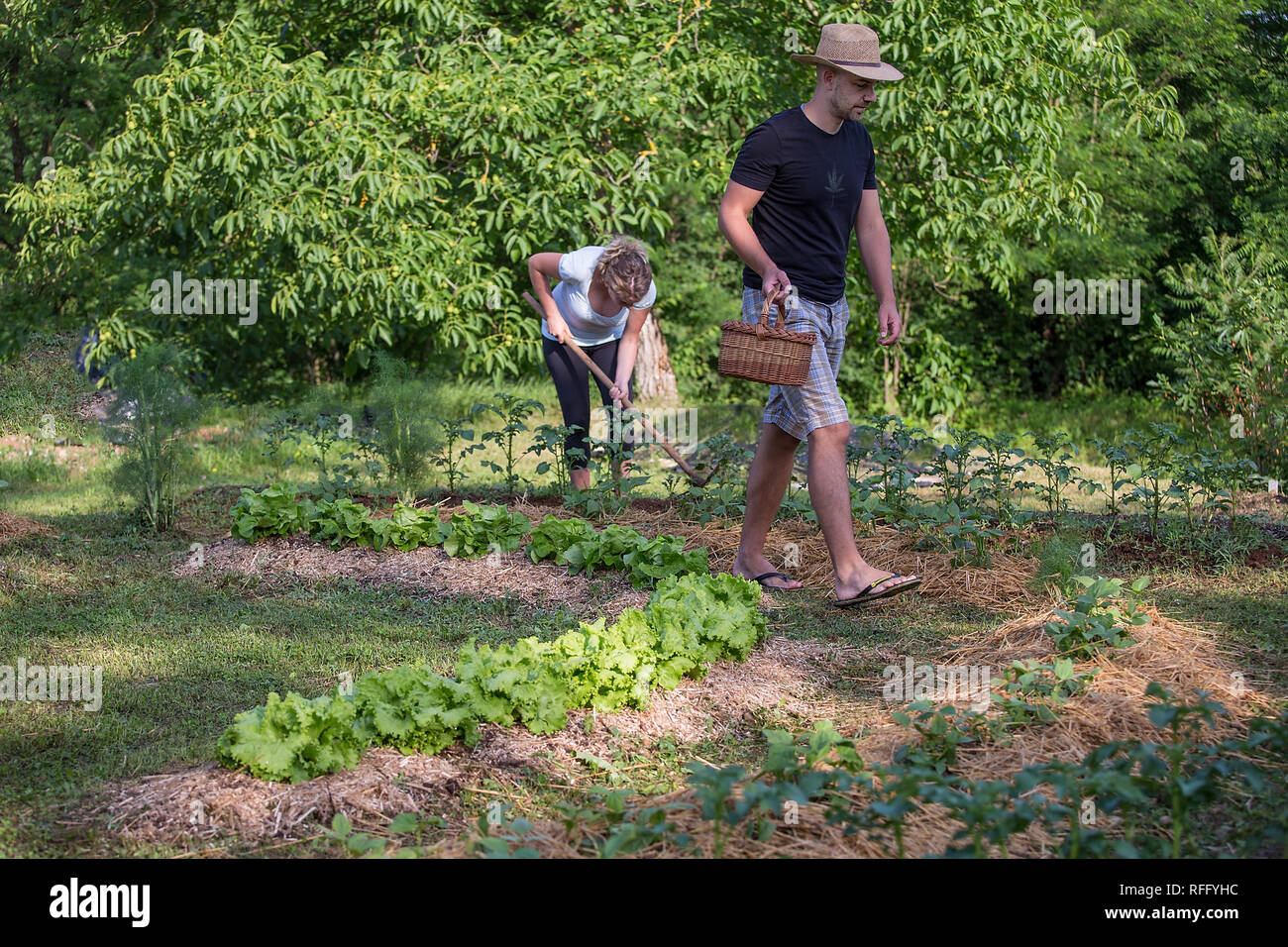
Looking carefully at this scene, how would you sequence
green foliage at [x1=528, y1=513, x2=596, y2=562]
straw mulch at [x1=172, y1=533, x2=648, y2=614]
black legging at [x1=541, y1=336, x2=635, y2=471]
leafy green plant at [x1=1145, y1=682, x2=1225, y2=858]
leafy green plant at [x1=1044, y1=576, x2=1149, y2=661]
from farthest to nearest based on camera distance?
black legging at [x1=541, y1=336, x2=635, y2=471] < green foliage at [x1=528, y1=513, x2=596, y2=562] < straw mulch at [x1=172, y1=533, x2=648, y2=614] < leafy green plant at [x1=1044, y1=576, x2=1149, y2=661] < leafy green plant at [x1=1145, y1=682, x2=1225, y2=858]

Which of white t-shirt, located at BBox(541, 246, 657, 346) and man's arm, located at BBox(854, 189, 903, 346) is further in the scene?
white t-shirt, located at BBox(541, 246, 657, 346)

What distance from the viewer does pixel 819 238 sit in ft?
14.6

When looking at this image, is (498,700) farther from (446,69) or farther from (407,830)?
(446,69)

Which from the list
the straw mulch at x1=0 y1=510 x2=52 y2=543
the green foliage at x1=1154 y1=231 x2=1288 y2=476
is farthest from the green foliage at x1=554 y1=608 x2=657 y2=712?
the green foliage at x1=1154 y1=231 x2=1288 y2=476

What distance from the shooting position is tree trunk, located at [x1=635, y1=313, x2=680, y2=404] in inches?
496

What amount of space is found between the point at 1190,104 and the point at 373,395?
12595mm

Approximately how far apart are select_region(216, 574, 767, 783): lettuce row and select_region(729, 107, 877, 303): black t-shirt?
4.77 ft

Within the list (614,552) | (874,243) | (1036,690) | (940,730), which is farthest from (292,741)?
(874,243)

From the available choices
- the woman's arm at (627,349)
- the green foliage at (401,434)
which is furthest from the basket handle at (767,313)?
the green foliage at (401,434)

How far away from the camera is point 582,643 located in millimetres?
3301

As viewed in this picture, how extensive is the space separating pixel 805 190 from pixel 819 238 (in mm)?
191

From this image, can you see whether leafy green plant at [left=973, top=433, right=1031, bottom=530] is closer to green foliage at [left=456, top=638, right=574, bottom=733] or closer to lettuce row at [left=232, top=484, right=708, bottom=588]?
lettuce row at [left=232, top=484, right=708, bottom=588]

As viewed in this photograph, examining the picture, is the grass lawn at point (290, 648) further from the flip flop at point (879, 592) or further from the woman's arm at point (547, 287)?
the woman's arm at point (547, 287)

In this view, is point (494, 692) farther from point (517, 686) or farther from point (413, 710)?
point (413, 710)
